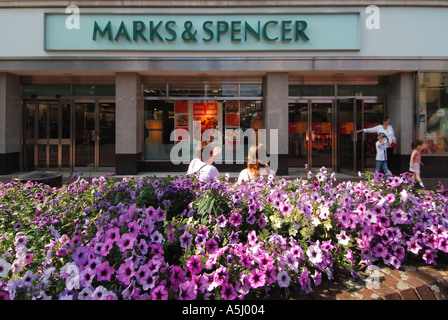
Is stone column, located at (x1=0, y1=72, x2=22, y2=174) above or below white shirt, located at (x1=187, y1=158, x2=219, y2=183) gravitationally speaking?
above

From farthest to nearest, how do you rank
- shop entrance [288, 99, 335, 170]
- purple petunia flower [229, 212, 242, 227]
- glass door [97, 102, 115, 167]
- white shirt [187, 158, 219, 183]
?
glass door [97, 102, 115, 167], shop entrance [288, 99, 335, 170], white shirt [187, 158, 219, 183], purple petunia flower [229, 212, 242, 227]

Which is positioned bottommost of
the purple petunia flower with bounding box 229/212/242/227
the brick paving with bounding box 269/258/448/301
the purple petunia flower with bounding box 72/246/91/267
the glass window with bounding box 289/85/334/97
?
the brick paving with bounding box 269/258/448/301

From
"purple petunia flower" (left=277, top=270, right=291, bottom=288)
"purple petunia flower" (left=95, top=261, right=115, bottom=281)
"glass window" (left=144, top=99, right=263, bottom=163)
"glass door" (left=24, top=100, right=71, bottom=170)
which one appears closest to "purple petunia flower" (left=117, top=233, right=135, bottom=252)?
"purple petunia flower" (left=95, top=261, right=115, bottom=281)

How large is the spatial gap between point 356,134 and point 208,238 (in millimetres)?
10785

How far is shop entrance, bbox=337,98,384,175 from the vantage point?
40.1ft

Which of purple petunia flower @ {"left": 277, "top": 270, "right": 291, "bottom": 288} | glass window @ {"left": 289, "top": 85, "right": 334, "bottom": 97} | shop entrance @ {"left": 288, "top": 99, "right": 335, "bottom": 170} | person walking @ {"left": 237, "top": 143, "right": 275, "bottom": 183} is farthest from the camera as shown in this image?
shop entrance @ {"left": 288, "top": 99, "right": 335, "bottom": 170}

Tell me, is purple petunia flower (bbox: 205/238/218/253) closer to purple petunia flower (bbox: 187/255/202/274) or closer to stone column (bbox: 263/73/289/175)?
purple petunia flower (bbox: 187/255/202/274)

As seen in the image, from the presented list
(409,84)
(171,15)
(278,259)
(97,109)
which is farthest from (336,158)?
(278,259)

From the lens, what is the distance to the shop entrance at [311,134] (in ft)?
42.4

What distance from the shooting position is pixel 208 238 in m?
2.56

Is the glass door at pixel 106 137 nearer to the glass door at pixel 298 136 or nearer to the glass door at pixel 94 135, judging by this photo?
the glass door at pixel 94 135

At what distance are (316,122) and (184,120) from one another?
15.9 feet

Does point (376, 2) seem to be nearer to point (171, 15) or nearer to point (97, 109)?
point (171, 15)

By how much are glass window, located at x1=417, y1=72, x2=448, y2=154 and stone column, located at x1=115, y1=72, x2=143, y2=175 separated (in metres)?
9.50
